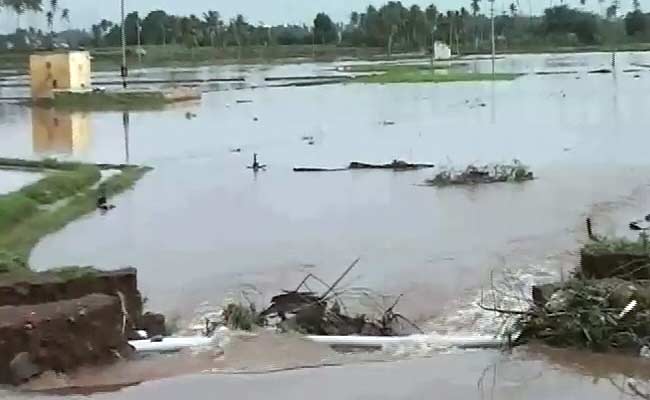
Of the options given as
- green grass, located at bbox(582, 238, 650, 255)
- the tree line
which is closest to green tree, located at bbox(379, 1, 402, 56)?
the tree line

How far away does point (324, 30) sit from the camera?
95.2 metres

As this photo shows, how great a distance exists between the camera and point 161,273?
11492mm

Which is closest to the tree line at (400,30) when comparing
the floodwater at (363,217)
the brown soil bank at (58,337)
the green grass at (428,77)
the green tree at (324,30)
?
the green tree at (324,30)

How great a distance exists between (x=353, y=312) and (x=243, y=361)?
93.6 inches

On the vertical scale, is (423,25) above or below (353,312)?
above

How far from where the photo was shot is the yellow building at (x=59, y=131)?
25.4 meters

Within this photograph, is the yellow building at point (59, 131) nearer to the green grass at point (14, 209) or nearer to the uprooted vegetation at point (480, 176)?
the green grass at point (14, 209)

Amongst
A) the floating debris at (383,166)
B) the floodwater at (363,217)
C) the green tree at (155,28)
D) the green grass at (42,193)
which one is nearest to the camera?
the floodwater at (363,217)

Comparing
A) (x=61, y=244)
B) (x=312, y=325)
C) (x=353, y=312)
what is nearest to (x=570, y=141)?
(x=61, y=244)

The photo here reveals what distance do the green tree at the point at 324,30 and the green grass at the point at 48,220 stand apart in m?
76.2

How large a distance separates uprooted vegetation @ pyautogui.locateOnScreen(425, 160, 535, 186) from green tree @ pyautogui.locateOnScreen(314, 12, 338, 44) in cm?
7685

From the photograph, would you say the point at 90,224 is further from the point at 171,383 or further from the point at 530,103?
the point at 530,103

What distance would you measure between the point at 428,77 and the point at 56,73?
666 inches

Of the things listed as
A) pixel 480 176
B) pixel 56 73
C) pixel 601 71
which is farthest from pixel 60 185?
pixel 601 71
